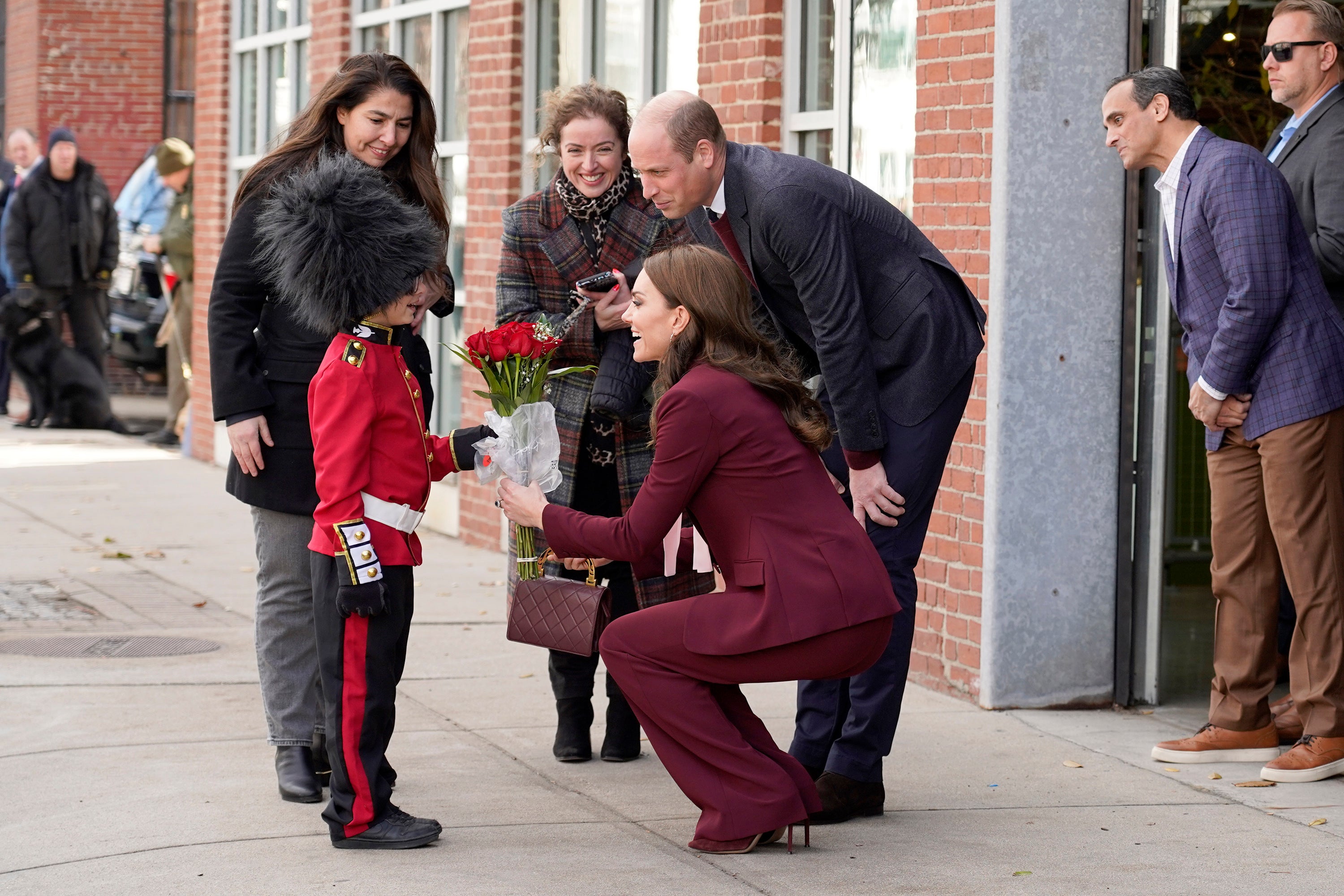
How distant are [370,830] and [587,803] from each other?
0.72 m

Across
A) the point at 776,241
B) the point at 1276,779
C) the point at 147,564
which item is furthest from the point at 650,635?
the point at 147,564

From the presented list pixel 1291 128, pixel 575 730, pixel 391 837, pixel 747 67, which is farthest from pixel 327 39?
pixel 391 837

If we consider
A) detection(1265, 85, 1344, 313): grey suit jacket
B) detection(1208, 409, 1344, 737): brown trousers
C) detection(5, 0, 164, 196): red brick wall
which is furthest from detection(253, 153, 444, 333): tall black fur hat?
detection(5, 0, 164, 196): red brick wall

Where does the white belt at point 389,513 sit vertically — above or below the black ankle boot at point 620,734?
above

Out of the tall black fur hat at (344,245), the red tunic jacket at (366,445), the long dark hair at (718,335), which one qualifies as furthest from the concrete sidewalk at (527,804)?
the tall black fur hat at (344,245)

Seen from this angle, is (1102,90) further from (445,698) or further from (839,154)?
(445,698)

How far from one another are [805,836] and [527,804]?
0.86 m

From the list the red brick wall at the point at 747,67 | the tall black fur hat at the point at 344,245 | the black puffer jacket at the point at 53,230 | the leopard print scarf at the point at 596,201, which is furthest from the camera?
the black puffer jacket at the point at 53,230

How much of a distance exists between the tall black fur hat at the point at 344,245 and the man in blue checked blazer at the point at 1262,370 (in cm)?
222

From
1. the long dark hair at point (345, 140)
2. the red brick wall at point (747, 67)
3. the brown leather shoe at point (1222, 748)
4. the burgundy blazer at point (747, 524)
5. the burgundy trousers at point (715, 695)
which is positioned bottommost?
the brown leather shoe at point (1222, 748)

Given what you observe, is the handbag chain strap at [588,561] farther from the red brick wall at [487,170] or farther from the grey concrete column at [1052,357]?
the red brick wall at [487,170]

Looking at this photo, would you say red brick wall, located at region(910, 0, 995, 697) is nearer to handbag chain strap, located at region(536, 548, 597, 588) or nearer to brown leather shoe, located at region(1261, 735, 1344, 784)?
brown leather shoe, located at region(1261, 735, 1344, 784)

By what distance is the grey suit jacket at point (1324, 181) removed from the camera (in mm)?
5574

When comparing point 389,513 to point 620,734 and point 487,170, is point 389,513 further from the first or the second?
point 487,170
